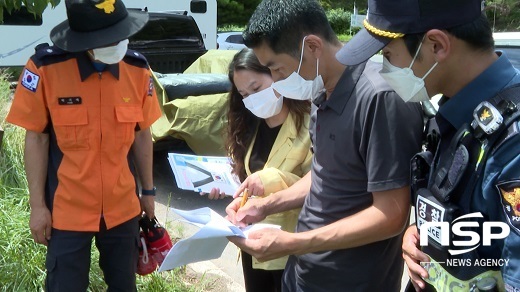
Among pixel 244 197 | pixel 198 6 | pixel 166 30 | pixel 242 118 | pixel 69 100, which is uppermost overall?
pixel 69 100

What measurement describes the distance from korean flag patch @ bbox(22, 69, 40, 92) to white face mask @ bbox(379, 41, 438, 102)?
1.64 m

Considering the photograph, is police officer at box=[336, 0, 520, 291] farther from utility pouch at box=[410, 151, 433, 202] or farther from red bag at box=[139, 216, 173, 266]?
red bag at box=[139, 216, 173, 266]

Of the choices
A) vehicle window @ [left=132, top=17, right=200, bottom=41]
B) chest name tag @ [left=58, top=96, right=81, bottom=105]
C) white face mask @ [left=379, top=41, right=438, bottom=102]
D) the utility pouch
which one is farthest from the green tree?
vehicle window @ [left=132, top=17, right=200, bottom=41]

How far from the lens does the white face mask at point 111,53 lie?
2.60 meters

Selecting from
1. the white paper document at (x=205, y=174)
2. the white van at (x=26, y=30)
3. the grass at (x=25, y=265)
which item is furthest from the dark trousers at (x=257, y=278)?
the white van at (x=26, y=30)

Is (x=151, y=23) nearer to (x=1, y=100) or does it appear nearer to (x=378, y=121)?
(x=1, y=100)

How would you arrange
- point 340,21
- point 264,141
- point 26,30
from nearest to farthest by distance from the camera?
point 264,141
point 26,30
point 340,21

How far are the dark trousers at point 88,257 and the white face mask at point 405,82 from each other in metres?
1.71

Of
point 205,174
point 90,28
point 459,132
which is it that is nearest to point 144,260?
point 205,174

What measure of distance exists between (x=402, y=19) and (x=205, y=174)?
1600 millimetres

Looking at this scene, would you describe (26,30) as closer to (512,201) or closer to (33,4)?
(33,4)

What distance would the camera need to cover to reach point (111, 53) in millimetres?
2629

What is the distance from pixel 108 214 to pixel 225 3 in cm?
2473

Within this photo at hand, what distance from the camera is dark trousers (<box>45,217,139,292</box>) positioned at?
2.68 metres
